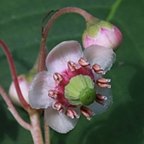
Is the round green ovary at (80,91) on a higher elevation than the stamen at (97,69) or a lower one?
lower

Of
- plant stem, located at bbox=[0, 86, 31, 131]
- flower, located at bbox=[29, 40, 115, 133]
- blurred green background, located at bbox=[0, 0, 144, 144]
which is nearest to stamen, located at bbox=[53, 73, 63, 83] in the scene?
flower, located at bbox=[29, 40, 115, 133]

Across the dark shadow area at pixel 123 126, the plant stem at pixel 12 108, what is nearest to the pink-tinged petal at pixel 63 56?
the plant stem at pixel 12 108

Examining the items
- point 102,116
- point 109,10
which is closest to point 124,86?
point 102,116

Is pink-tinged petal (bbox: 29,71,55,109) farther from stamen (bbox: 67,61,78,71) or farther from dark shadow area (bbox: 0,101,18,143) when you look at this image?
dark shadow area (bbox: 0,101,18,143)

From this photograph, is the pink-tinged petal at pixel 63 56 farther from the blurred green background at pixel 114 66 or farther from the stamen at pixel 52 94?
A: the blurred green background at pixel 114 66

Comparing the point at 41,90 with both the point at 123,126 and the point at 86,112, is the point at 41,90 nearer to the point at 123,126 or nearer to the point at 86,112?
the point at 86,112

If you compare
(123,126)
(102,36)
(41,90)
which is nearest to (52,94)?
(41,90)
